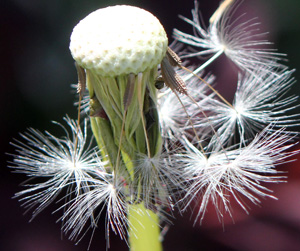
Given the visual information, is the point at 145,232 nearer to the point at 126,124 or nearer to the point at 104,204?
the point at 104,204

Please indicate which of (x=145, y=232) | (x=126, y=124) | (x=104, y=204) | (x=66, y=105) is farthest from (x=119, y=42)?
(x=66, y=105)

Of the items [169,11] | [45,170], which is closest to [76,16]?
[169,11]

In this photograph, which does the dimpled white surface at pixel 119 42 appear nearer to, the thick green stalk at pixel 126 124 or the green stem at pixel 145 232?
the thick green stalk at pixel 126 124

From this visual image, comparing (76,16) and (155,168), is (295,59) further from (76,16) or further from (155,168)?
(155,168)

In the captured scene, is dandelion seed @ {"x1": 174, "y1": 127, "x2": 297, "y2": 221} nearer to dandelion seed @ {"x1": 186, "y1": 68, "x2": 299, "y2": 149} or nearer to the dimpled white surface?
dandelion seed @ {"x1": 186, "y1": 68, "x2": 299, "y2": 149}

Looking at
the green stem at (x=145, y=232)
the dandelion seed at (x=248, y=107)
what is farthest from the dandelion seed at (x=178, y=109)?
the green stem at (x=145, y=232)
